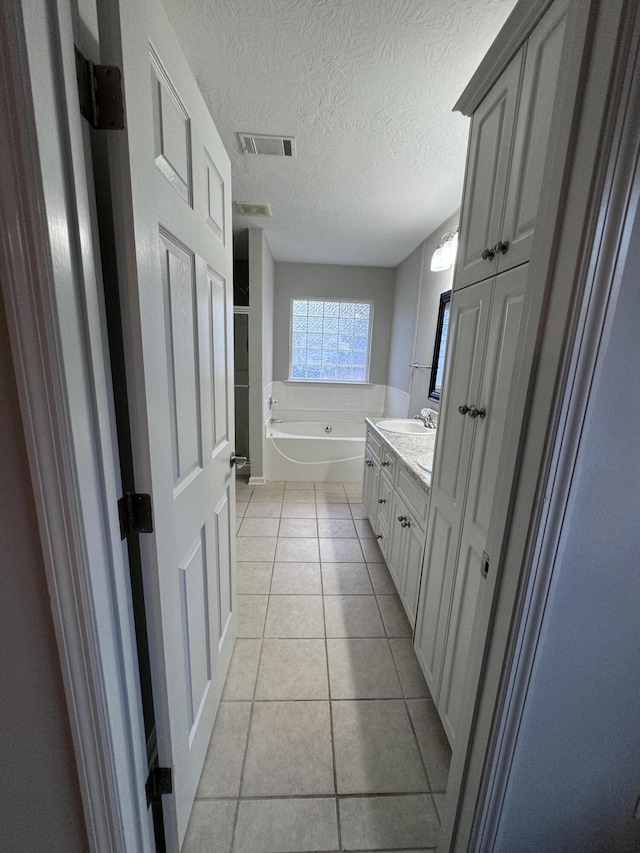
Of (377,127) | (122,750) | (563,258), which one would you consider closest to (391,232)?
(377,127)

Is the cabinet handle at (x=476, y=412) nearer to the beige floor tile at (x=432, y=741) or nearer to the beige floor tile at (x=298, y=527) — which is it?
the beige floor tile at (x=432, y=741)

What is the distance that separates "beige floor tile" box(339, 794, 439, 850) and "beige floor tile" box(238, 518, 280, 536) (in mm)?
1742

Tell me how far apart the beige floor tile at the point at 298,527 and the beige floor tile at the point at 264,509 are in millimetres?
161

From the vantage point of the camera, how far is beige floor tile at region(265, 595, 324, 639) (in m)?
1.76

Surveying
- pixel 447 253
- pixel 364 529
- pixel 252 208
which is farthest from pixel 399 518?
pixel 252 208

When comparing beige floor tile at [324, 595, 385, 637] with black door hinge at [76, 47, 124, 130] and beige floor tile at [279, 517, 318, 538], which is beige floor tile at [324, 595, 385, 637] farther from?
black door hinge at [76, 47, 124, 130]

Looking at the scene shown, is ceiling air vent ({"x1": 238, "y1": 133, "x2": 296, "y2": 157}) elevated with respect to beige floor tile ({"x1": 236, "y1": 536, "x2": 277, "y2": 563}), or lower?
elevated

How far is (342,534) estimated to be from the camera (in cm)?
276

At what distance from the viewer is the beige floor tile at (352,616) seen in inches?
70.2

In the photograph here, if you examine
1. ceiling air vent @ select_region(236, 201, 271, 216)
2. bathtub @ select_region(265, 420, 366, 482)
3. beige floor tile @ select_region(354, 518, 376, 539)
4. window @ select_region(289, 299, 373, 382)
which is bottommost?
beige floor tile @ select_region(354, 518, 376, 539)

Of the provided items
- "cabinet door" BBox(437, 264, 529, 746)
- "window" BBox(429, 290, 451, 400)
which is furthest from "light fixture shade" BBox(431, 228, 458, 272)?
"cabinet door" BBox(437, 264, 529, 746)

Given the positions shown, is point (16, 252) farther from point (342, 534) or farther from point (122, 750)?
point (342, 534)

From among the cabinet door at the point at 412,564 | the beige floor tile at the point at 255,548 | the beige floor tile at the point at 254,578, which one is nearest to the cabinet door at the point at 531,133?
the cabinet door at the point at 412,564

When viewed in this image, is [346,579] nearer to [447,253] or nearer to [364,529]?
[364,529]
